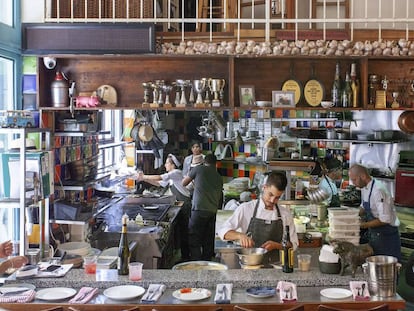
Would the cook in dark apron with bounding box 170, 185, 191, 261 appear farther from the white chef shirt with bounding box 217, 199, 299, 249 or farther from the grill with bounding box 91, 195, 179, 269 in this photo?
the white chef shirt with bounding box 217, 199, 299, 249

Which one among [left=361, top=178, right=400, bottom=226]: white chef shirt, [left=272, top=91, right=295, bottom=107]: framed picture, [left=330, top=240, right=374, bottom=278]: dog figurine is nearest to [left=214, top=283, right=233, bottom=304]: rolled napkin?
[left=330, top=240, right=374, bottom=278]: dog figurine

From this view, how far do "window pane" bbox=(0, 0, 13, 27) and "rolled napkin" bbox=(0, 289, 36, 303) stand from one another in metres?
2.67

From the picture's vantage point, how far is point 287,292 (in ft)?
12.9

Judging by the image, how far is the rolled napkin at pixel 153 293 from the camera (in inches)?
152

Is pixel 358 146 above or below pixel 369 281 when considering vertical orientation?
above

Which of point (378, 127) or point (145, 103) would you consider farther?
point (378, 127)

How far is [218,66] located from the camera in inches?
234

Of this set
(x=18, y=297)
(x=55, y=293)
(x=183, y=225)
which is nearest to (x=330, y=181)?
(x=183, y=225)

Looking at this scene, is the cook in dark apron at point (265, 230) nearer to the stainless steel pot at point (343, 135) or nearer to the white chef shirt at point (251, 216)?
the white chef shirt at point (251, 216)

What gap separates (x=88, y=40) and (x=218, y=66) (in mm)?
1320

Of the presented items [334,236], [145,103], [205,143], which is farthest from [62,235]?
[205,143]

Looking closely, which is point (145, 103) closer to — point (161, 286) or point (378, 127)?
point (161, 286)

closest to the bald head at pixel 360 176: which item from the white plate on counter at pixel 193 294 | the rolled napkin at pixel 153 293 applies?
the white plate on counter at pixel 193 294

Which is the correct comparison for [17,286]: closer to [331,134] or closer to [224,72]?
[224,72]
